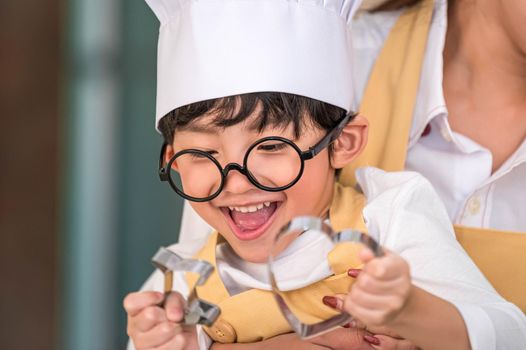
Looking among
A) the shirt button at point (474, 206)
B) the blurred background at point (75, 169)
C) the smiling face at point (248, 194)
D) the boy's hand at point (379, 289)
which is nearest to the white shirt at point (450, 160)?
the shirt button at point (474, 206)

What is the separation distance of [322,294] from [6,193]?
1.97 metres

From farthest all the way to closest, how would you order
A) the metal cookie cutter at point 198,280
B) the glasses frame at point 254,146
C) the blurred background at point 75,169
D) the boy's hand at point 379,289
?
1. the blurred background at point 75,169
2. the glasses frame at point 254,146
3. the metal cookie cutter at point 198,280
4. the boy's hand at point 379,289

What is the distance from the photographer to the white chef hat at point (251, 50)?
3.75 feet

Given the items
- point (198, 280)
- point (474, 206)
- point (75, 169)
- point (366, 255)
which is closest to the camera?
point (366, 255)

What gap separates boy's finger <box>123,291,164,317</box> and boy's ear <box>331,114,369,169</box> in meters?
0.35

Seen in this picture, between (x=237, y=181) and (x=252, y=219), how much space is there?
78mm

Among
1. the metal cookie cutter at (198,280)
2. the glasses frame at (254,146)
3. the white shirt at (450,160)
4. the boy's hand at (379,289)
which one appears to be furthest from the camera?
the white shirt at (450,160)

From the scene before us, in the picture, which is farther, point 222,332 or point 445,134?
point 445,134

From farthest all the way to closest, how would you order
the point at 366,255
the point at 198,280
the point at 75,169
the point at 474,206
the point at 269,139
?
the point at 75,169 < the point at 474,206 < the point at 269,139 < the point at 198,280 < the point at 366,255

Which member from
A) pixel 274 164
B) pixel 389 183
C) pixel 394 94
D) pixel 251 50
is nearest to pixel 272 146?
pixel 274 164

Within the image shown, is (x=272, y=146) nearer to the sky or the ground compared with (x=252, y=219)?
nearer to the sky

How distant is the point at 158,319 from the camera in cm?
104

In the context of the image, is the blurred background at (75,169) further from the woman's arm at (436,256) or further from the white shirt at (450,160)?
the woman's arm at (436,256)

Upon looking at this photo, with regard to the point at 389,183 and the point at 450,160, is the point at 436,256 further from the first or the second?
the point at 450,160
